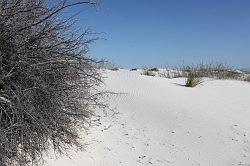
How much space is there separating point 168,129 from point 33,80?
3.98m

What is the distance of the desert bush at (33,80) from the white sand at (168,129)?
0.84 meters

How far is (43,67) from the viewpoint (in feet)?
17.5

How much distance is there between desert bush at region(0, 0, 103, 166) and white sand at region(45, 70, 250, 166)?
2.74ft

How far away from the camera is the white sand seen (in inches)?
279

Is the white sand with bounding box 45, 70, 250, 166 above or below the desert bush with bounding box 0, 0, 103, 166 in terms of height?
below

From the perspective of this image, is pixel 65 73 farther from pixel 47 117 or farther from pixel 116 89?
pixel 116 89

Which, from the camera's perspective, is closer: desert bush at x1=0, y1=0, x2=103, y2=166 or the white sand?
desert bush at x1=0, y1=0, x2=103, y2=166

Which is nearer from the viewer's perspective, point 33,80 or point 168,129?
point 33,80

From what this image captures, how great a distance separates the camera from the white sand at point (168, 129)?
707cm

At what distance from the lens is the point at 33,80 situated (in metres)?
5.22

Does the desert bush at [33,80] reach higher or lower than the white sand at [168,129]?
higher

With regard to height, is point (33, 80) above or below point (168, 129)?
above

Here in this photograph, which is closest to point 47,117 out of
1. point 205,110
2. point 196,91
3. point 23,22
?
point 23,22

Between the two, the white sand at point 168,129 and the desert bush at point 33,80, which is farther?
the white sand at point 168,129
